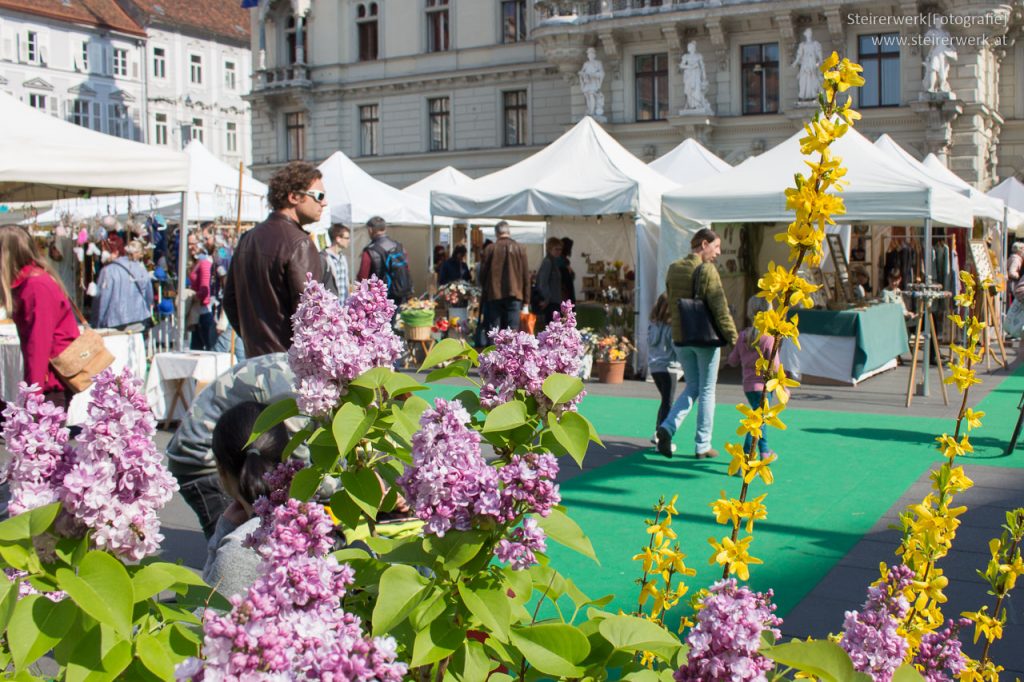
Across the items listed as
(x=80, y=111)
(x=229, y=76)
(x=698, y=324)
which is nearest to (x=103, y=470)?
(x=698, y=324)

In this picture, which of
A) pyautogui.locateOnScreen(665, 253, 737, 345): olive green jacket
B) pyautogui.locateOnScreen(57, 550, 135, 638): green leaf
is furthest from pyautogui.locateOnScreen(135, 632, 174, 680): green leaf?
pyautogui.locateOnScreen(665, 253, 737, 345): olive green jacket

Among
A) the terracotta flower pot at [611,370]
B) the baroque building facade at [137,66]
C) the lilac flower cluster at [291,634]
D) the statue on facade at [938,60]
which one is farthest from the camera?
the baroque building facade at [137,66]

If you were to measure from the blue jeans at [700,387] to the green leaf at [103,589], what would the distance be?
23.8ft

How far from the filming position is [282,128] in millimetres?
42406

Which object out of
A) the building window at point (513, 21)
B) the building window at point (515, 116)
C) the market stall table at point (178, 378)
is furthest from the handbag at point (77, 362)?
the building window at point (513, 21)

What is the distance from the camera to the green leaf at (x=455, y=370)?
1912 mm

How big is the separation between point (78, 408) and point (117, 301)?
3.09 meters

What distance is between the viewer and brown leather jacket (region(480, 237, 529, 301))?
579 inches

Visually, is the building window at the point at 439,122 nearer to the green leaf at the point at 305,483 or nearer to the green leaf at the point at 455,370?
the green leaf at the point at 455,370

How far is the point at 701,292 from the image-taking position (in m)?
8.38

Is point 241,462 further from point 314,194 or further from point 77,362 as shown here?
point 77,362

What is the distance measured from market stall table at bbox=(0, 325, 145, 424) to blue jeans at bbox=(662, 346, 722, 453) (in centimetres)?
427

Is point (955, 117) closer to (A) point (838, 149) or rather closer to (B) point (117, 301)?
(A) point (838, 149)

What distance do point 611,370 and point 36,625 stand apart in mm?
12739
